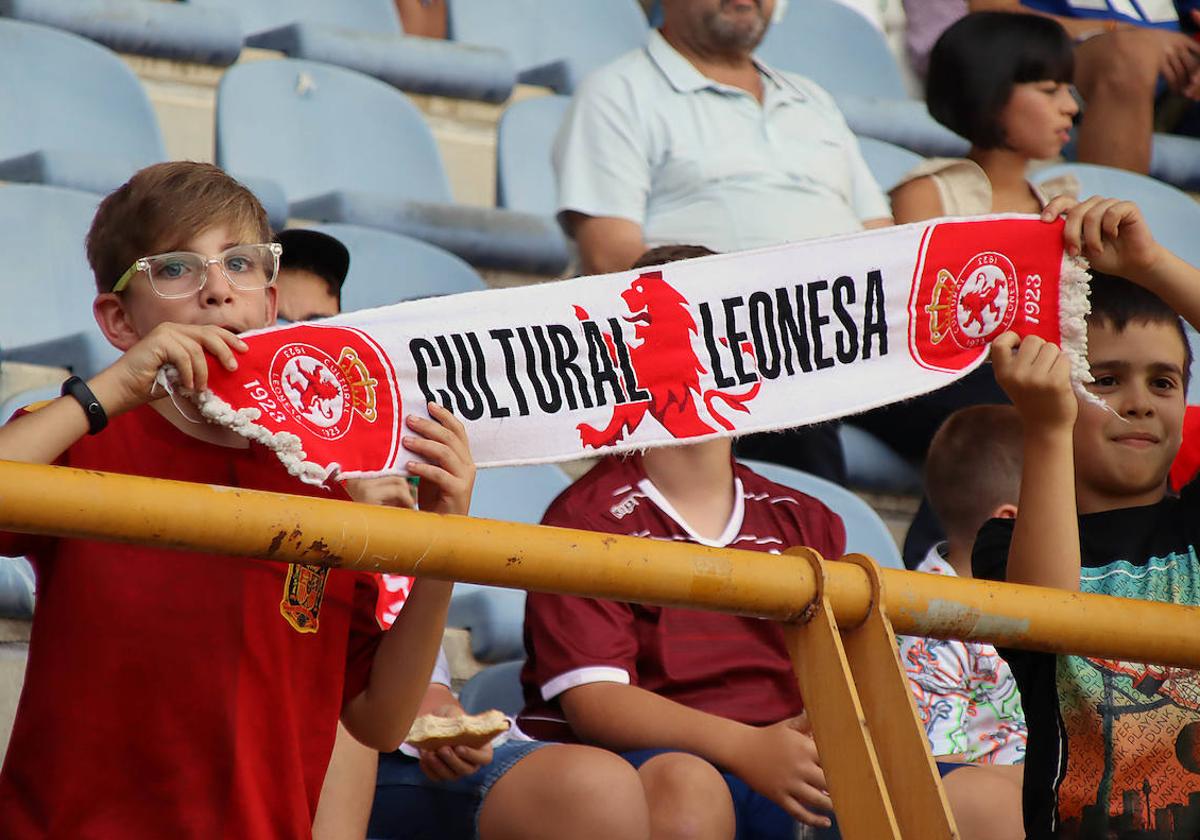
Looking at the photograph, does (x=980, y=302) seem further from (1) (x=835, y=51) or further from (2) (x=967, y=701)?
(1) (x=835, y=51)

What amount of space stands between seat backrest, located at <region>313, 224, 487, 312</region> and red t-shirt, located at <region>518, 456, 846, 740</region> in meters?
1.05

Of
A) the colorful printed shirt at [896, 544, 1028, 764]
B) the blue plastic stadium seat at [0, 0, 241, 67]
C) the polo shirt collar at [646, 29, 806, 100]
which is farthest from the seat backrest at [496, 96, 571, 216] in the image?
the colorful printed shirt at [896, 544, 1028, 764]

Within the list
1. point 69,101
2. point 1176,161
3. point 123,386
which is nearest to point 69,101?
point 69,101

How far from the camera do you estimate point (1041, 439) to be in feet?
6.35

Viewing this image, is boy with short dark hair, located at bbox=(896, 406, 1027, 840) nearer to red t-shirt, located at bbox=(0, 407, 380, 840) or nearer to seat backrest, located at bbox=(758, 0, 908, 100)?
red t-shirt, located at bbox=(0, 407, 380, 840)

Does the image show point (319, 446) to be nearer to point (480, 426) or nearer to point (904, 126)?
point (480, 426)

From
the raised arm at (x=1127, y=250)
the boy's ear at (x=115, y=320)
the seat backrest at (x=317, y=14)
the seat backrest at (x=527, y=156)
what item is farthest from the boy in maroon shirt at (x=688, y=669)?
the seat backrest at (x=317, y=14)

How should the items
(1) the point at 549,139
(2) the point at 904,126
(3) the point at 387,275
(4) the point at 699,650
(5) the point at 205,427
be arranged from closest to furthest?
(5) the point at 205,427 → (4) the point at 699,650 → (3) the point at 387,275 → (1) the point at 549,139 → (2) the point at 904,126

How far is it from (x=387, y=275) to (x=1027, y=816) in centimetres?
196

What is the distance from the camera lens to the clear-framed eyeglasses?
5.77 ft

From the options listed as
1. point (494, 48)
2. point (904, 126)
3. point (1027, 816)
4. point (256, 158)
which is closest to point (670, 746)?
point (1027, 816)

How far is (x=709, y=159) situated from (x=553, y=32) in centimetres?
150

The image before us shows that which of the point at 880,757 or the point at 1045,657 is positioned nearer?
the point at 880,757

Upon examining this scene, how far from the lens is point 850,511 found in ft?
10.5
